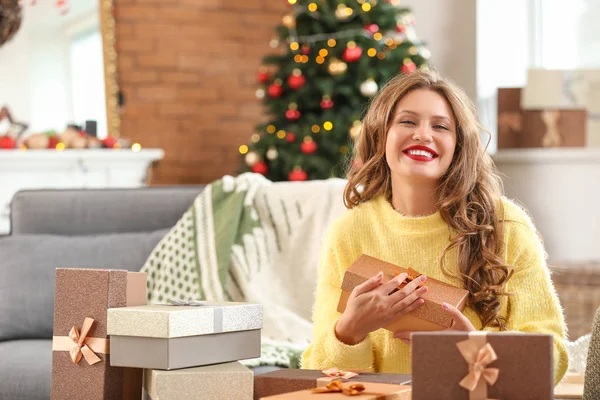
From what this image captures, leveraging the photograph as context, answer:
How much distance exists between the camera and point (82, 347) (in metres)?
1.45

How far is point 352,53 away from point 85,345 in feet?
12.7

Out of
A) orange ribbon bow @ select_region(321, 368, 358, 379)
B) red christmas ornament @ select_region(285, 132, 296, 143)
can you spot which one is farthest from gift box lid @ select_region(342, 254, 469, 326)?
red christmas ornament @ select_region(285, 132, 296, 143)

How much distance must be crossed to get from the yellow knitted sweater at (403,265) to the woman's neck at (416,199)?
0.07 ft

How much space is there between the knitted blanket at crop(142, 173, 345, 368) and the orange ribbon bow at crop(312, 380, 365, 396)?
1368 millimetres

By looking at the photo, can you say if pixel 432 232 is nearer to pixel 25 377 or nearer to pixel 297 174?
pixel 25 377

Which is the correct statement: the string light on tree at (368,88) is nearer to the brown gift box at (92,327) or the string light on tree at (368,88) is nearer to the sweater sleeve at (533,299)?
the sweater sleeve at (533,299)

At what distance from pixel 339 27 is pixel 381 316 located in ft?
13.3

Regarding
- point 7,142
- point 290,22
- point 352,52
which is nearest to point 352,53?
point 352,52

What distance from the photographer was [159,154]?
5719 mm

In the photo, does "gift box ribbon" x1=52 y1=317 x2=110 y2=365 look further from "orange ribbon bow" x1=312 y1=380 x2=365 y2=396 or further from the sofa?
the sofa

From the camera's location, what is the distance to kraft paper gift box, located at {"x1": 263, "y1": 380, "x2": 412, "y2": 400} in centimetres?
125

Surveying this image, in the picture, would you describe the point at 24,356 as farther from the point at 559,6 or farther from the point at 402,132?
the point at 559,6

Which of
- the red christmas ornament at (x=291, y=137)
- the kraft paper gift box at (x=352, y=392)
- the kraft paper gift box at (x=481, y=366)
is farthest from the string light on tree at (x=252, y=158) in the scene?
the kraft paper gift box at (x=481, y=366)

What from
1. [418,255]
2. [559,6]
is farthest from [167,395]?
[559,6]
